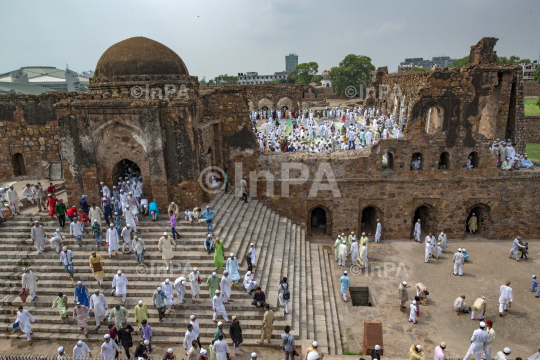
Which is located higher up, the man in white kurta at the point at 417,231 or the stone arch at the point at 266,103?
the stone arch at the point at 266,103

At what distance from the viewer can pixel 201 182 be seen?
40.5 feet

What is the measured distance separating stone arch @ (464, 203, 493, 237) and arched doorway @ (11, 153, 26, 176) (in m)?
19.9

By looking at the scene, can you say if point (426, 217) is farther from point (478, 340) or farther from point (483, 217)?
point (478, 340)

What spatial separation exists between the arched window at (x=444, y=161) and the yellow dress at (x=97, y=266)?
13.9 meters

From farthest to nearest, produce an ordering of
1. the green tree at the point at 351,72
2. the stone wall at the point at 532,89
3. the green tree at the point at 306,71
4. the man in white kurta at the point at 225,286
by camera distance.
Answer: the green tree at the point at 306,71, the stone wall at the point at 532,89, the green tree at the point at 351,72, the man in white kurta at the point at 225,286

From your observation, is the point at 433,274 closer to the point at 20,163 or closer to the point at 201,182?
Result: the point at 201,182

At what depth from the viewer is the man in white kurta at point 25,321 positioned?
8.10 metres

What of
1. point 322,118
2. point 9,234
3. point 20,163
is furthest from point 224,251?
point 322,118

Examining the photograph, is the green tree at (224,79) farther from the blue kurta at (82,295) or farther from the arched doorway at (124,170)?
the blue kurta at (82,295)

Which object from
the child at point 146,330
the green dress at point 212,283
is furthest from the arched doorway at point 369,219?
the child at point 146,330

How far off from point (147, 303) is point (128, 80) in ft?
25.5

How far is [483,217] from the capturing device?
15.7 meters

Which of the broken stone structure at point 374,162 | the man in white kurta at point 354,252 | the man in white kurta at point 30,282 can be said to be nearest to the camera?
the man in white kurta at point 30,282

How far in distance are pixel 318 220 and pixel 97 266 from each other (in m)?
10.3
